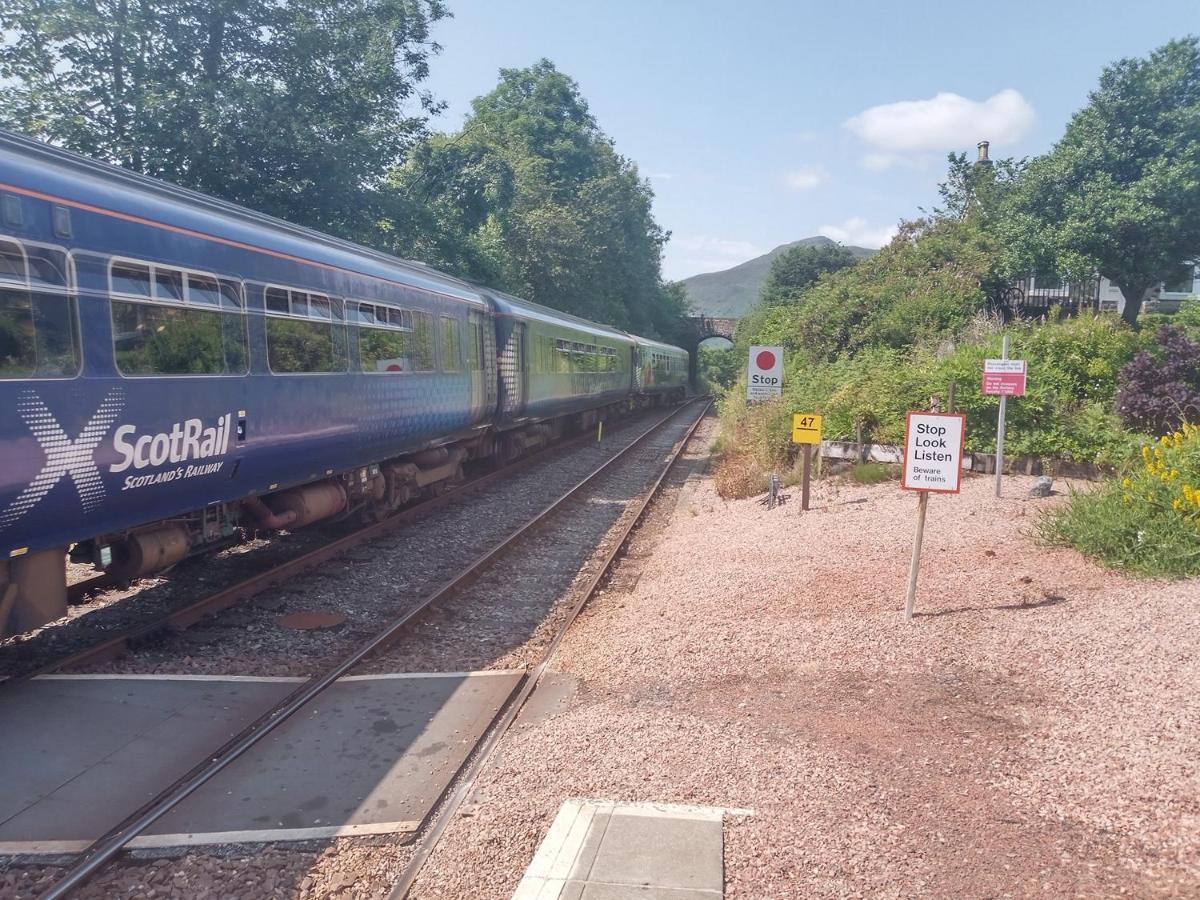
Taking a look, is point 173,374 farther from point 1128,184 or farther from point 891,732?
point 1128,184

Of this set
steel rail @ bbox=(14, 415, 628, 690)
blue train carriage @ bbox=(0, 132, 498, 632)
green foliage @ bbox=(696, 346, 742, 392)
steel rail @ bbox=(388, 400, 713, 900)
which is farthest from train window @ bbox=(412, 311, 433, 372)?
green foliage @ bbox=(696, 346, 742, 392)

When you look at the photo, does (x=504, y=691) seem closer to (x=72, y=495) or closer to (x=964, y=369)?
(x=72, y=495)

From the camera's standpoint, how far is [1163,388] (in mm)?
12133

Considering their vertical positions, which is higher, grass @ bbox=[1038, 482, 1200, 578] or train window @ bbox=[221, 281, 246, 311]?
train window @ bbox=[221, 281, 246, 311]

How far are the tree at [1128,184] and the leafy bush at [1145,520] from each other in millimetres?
14086

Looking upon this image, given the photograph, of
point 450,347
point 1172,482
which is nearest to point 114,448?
point 450,347

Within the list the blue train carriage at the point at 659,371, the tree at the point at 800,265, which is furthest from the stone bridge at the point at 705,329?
the blue train carriage at the point at 659,371

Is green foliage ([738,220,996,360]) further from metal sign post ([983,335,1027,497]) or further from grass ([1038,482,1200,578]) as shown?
grass ([1038,482,1200,578])

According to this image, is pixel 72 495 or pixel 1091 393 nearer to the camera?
pixel 72 495

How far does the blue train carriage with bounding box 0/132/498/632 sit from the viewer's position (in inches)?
204

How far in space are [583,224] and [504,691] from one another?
121ft

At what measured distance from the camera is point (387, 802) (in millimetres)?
4531

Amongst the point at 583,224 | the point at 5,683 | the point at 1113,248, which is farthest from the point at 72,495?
the point at 583,224

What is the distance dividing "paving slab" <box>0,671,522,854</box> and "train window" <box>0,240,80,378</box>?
2066mm
